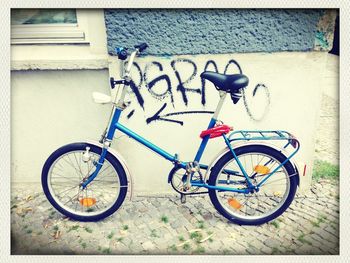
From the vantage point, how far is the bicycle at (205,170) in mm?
2656

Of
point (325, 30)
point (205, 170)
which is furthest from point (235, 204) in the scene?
point (325, 30)

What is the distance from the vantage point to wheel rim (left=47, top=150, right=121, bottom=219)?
10.3ft

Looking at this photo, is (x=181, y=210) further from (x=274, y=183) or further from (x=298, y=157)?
(x=298, y=157)

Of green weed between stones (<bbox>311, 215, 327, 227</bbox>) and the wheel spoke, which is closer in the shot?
green weed between stones (<bbox>311, 215, 327, 227</bbox>)

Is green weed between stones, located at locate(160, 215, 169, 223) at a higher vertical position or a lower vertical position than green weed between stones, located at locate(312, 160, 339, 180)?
lower

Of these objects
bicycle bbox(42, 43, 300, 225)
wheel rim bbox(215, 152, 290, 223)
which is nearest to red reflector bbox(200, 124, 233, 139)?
bicycle bbox(42, 43, 300, 225)

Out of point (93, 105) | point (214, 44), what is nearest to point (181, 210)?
point (93, 105)

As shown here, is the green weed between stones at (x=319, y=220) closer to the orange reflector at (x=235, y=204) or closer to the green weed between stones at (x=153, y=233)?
the orange reflector at (x=235, y=204)

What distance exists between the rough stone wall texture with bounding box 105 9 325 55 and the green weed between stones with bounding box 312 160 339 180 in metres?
1.60

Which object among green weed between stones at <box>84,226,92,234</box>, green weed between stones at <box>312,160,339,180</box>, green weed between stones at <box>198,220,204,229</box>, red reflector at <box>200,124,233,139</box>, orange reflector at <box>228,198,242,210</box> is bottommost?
green weed between stones at <box>84,226,92,234</box>

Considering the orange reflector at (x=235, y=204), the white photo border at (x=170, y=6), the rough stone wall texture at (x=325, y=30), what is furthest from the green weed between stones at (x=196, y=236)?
the rough stone wall texture at (x=325, y=30)

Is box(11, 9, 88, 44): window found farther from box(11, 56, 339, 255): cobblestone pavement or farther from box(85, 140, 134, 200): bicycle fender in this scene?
box(11, 56, 339, 255): cobblestone pavement

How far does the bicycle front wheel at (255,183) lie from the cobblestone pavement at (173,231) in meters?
0.13

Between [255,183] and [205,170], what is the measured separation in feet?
1.64
